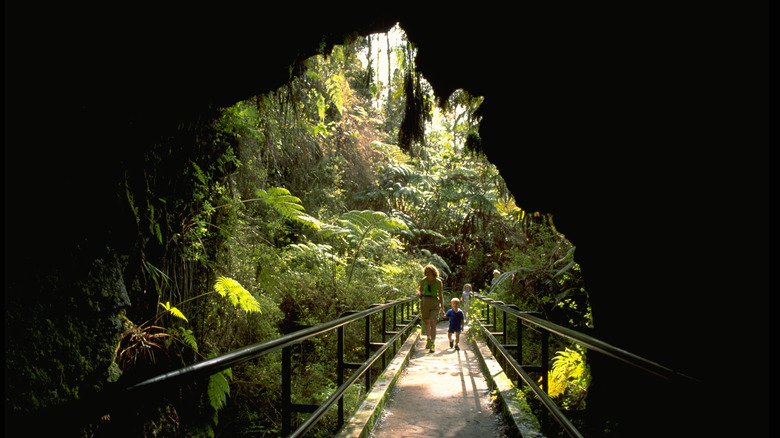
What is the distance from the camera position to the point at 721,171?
9.20 ft

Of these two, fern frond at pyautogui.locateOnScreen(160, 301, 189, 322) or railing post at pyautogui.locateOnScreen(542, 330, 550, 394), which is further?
fern frond at pyautogui.locateOnScreen(160, 301, 189, 322)

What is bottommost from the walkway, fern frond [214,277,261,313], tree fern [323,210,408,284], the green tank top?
the walkway

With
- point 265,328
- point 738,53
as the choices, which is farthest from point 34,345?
point 738,53

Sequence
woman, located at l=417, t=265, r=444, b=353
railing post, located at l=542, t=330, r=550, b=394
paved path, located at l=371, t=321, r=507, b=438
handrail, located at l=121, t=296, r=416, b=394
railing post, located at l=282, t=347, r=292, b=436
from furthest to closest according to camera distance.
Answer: woman, located at l=417, t=265, r=444, b=353
paved path, located at l=371, t=321, r=507, b=438
railing post, located at l=542, t=330, r=550, b=394
railing post, located at l=282, t=347, r=292, b=436
handrail, located at l=121, t=296, r=416, b=394

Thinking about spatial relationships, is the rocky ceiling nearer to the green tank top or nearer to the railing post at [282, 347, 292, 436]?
the railing post at [282, 347, 292, 436]

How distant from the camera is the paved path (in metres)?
3.66

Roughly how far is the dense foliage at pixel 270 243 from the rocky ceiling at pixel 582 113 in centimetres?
59

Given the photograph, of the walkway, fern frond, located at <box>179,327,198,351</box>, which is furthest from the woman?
fern frond, located at <box>179,327,198,351</box>

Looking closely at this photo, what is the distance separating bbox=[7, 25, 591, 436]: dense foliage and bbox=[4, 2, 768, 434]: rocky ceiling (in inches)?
23.1

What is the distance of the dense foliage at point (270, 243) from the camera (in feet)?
12.2

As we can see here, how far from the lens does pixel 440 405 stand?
4.38 meters

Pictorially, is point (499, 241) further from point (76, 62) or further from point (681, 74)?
point (76, 62)

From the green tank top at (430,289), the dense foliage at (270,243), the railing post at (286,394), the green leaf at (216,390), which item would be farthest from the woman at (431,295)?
the railing post at (286,394)

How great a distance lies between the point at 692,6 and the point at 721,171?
1170 millimetres
